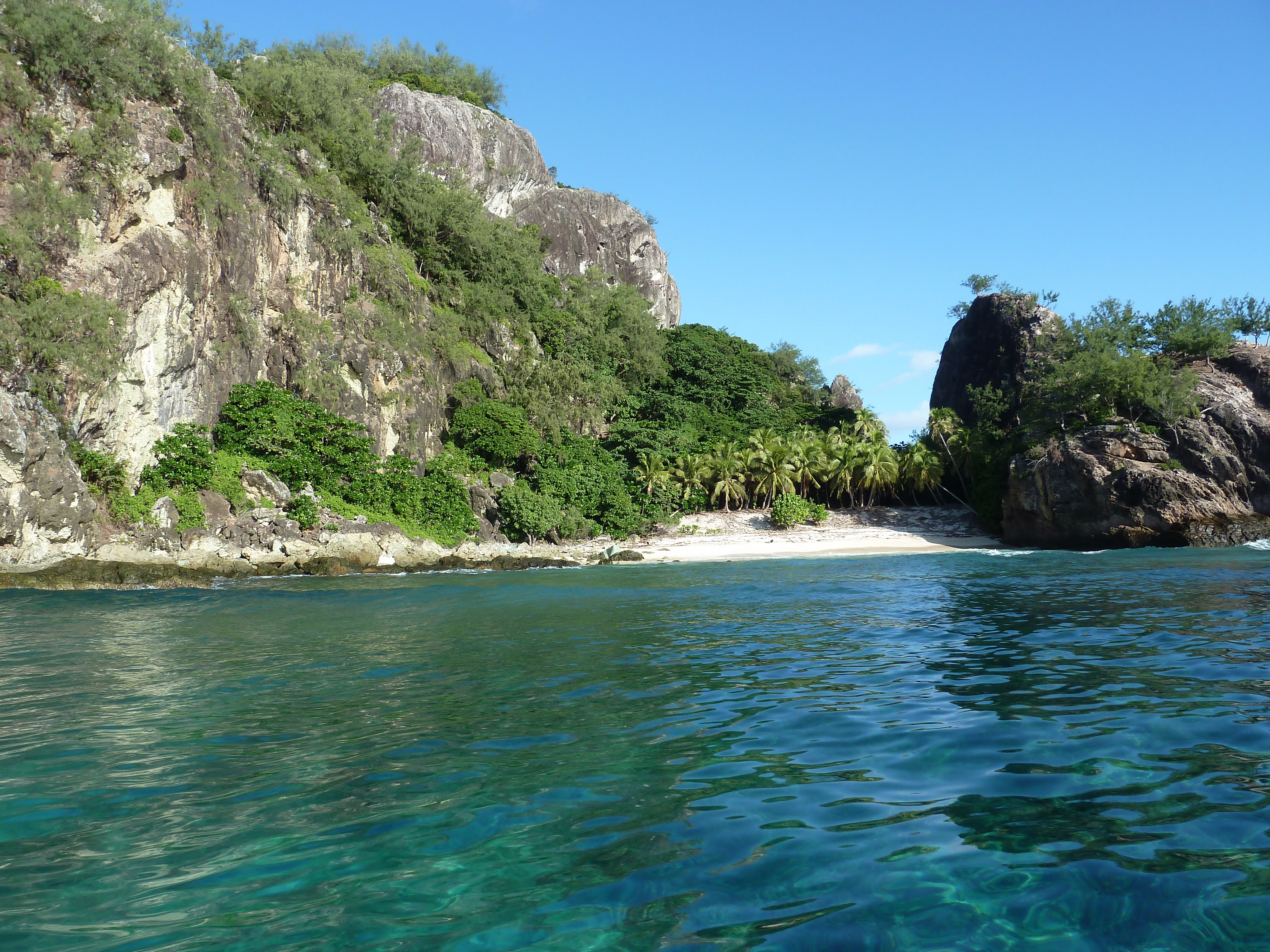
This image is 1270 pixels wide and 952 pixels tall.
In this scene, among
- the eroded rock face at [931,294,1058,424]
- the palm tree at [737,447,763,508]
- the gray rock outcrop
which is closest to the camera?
the palm tree at [737,447,763,508]

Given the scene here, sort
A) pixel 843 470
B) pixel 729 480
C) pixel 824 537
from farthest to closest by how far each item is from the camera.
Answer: pixel 843 470 → pixel 729 480 → pixel 824 537

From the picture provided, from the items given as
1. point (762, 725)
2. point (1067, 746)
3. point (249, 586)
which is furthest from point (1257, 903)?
point (249, 586)

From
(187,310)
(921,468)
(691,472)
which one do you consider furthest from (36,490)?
(921,468)

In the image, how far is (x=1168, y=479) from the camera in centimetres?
3328

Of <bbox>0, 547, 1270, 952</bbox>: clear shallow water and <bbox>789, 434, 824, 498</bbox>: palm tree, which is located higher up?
<bbox>789, 434, 824, 498</bbox>: palm tree

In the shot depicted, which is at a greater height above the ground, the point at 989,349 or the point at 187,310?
the point at 989,349

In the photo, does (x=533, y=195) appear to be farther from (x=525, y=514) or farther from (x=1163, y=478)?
(x=1163, y=478)

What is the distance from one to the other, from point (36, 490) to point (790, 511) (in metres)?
32.8

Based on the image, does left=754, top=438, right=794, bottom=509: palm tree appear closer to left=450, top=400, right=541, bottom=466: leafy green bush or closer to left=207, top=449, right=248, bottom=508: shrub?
left=450, top=400, right=541, bottom=466: leafy green bush

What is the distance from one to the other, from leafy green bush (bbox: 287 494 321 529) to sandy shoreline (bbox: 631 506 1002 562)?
546 inches

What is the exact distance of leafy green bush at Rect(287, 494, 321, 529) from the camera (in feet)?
93.9

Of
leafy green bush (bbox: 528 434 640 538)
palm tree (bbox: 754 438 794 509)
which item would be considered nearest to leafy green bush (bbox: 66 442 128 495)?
leafy green bush (bbox: 528 434 640 538)

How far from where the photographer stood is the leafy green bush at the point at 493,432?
39.3 m

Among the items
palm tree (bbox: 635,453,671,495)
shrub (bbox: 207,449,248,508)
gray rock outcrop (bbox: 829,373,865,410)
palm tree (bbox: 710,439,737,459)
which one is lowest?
shrub (bbox: 207,449,248,508)
